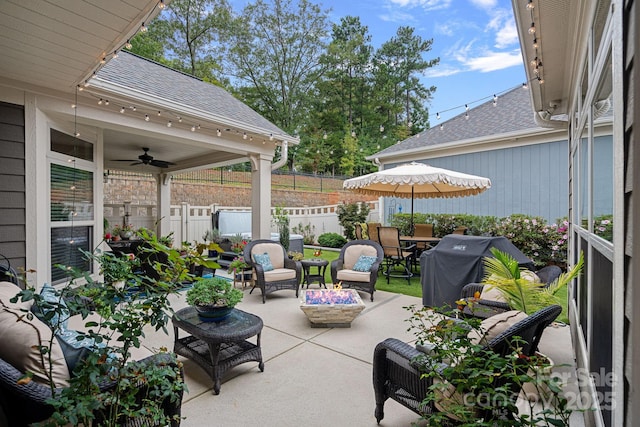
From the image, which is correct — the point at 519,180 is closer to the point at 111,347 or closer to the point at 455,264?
the point at 455,264

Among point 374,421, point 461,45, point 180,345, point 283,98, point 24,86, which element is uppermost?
point 461,45

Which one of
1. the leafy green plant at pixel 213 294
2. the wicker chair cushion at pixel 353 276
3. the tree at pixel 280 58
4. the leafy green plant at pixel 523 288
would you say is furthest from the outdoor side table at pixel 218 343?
the tree at pixel 280 58

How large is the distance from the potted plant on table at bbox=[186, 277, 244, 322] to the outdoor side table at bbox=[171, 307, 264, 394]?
7 centimetres

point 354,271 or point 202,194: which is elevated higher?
point 202,194

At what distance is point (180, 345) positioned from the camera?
119 inches

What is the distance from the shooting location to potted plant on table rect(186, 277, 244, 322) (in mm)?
2934

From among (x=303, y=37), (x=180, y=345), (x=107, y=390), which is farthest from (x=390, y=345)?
(x=303, y=37)

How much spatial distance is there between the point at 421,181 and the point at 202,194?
995cm

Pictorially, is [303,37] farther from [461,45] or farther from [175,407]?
[175,407]

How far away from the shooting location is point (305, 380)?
2.76 m

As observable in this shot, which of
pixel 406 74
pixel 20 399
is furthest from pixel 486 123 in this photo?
pixel 406 74

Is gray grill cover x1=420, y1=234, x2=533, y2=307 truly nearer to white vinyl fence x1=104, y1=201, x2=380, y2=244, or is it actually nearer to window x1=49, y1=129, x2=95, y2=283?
window x1=49, y1=129, x2=95, y2=283

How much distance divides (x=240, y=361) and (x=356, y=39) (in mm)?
24194

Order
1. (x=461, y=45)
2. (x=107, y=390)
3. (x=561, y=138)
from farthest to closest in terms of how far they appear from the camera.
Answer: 1. (x=461, y=45)
2. (x=561, y=138)
3. (x=107, y=390)
